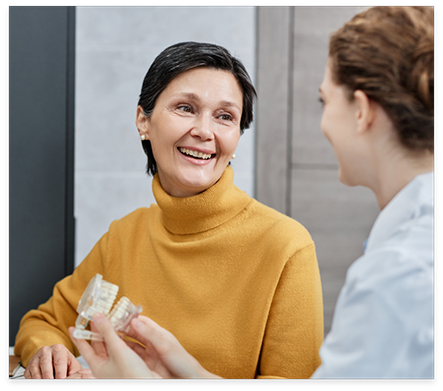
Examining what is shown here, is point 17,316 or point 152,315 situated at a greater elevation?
point 152,315

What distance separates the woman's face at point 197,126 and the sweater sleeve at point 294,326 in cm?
30

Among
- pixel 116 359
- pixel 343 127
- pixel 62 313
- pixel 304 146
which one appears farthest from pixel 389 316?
pixel 304 146

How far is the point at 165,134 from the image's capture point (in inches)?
38.0

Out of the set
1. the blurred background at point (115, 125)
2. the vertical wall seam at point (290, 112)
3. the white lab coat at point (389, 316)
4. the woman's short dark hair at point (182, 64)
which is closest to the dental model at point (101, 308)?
the white lab coat at point (389, 316)

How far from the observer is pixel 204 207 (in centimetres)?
98

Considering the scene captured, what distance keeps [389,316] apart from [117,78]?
1225 mm

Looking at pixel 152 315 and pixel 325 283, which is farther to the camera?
pixel 325 283

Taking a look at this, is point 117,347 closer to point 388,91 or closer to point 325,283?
point 388,91

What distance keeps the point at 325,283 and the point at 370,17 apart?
1104 mm

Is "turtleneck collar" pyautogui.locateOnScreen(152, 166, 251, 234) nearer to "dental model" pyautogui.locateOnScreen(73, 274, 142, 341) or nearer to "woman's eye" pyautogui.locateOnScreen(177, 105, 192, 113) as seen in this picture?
"woman's eye" pyautogui.locateOnScreen(177, 105, 192, 113)

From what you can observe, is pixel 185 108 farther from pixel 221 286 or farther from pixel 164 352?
pixel 164 352

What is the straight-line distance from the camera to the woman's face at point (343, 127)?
0.58 m

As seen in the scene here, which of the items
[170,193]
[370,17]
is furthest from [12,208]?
[370,17]
